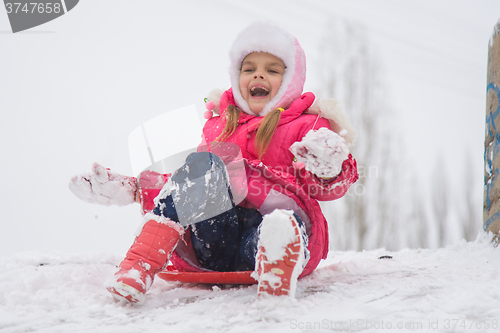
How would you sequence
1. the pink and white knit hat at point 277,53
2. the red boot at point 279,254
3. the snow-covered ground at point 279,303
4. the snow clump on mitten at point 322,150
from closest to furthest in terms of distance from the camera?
the snow-covered ground at point 279,303 → the red boot at point 279,254 → the snow clump on mitten at point 322,150 → the pink and white knit hat at point 277,53

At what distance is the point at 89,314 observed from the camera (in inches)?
39.4

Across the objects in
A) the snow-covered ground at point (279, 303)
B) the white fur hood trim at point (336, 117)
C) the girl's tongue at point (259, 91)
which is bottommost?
the snow-covered ground at point (279, 303)

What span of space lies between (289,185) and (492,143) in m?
1.21

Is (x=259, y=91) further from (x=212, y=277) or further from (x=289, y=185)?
(x=212, y=277)

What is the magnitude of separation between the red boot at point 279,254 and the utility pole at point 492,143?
1.29 metres

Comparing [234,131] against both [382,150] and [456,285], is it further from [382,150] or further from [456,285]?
[382,150]

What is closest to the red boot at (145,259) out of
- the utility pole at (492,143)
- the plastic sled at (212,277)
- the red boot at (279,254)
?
the plastic sled at (212,277)

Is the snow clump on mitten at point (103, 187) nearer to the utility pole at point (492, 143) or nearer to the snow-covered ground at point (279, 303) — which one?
the snow-covered ground at point (279, 303)

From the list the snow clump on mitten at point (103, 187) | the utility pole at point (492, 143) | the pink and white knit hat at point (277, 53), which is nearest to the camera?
the snow clump on mitten at point (103, 187)

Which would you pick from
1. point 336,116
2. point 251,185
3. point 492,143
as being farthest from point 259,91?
point 492,143

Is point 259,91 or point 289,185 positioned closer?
point 289,185

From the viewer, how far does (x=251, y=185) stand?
→ 1321mm

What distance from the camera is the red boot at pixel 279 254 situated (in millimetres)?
965

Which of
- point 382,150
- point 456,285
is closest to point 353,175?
point 456,285
